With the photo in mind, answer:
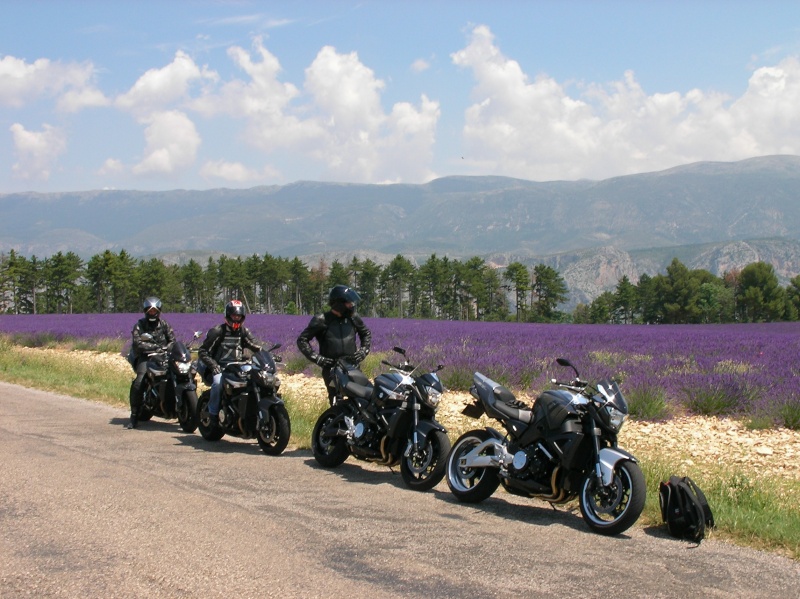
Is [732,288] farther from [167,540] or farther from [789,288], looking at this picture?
[167,540]

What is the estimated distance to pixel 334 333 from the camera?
9.51 m

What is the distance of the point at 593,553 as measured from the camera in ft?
17.4

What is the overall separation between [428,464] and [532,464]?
1299 mm

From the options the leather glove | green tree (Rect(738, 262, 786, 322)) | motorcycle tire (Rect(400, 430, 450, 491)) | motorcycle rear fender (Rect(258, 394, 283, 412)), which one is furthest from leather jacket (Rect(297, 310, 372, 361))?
green tree (Rect(738, 262, 786, 322))

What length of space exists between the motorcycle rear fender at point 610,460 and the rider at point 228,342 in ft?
19.1

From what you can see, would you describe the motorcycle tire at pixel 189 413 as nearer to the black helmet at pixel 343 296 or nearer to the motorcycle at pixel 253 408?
the motorcycle at pixel 253 408

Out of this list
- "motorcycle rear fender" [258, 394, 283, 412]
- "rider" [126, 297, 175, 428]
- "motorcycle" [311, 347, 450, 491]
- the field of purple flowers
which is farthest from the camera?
the field of purple flowers

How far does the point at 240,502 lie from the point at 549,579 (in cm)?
298

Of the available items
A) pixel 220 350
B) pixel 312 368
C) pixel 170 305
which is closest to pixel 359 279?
pixel 170 305

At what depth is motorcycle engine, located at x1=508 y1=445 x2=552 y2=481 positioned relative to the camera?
21.2 feet

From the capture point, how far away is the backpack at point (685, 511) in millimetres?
5652

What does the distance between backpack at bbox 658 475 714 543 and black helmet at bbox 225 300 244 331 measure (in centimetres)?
666

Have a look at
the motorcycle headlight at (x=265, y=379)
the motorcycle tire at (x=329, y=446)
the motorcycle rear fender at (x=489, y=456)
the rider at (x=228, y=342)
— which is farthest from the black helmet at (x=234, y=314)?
the motorcycle rear fender at (x=489, y=456)

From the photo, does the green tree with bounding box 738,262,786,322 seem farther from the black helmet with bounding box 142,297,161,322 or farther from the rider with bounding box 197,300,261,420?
the rider with bounding box 197,300,261,420
